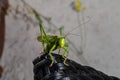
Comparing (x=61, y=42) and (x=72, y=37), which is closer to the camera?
(x=61, y=42)

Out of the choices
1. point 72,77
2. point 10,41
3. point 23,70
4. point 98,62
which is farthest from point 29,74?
point 72,77

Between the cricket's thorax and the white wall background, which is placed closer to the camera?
the cricket's thorax

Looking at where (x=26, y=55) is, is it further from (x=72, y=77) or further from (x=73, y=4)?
(x=72, y=77)

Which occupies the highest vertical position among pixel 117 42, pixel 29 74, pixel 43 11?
pixel 43 11

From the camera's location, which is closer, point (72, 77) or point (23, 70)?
point (72, 77)

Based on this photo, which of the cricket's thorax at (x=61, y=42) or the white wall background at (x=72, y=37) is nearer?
the cricket's thorax at (x=61, y=42)

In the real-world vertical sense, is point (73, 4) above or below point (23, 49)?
above

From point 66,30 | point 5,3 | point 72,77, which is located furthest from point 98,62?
point 72,77
